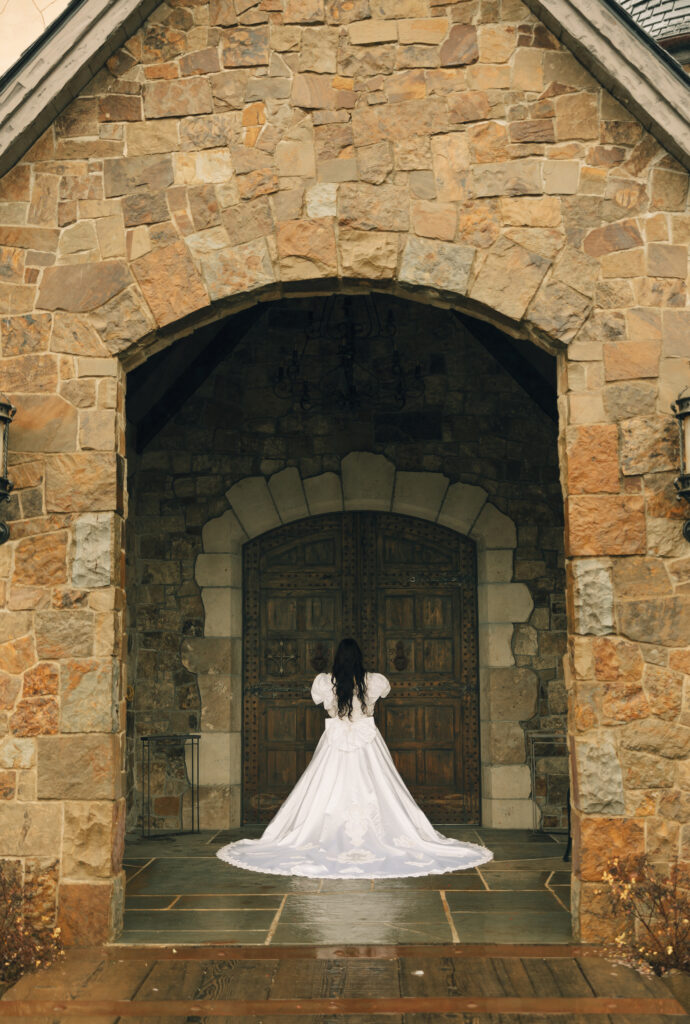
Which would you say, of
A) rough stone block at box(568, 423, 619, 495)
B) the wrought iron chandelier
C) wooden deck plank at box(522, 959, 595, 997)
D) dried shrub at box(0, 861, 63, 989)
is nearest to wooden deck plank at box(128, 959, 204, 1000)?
dried shrub at box(0, 861, 63, 989)

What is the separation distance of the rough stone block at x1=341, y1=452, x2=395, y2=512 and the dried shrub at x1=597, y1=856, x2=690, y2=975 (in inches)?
151

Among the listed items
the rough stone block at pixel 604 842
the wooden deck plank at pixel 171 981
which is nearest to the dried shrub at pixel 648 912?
the rough stone block at pixel 604 842

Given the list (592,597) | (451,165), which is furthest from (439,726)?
(451,165)

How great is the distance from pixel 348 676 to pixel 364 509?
1.46 m

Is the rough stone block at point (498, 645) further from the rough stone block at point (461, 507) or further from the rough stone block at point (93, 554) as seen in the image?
the rough stone block at point (93, 554)

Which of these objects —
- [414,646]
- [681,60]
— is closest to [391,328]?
[414,646]

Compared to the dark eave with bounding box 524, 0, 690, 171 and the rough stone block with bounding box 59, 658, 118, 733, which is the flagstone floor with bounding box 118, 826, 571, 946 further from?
the dark eave with bounding box 524, 0, 690, 171

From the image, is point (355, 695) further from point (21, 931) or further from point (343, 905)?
point (21, 931)

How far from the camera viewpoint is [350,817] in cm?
656

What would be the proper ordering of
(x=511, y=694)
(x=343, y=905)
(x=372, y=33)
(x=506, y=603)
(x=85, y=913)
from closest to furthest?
(x=85, y=913)
(x=372, y=33)
(x=343, y=905)
(x=511, y=694)
(x=506, y=603)

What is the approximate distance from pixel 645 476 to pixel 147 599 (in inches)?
169

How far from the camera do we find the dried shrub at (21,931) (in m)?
4.18

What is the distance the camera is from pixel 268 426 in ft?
26.2

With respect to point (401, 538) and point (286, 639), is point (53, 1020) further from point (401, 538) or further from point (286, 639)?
point (401, 538)
